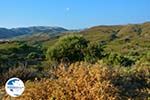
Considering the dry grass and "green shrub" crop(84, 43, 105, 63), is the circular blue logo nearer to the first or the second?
the dry grass

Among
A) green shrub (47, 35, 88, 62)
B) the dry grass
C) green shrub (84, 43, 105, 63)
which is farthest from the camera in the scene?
green shrub (84, 43, 105, 63)

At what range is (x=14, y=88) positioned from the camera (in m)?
10.2

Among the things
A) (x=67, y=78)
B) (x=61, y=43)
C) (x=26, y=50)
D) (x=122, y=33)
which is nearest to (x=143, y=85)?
(x=67, y=78)

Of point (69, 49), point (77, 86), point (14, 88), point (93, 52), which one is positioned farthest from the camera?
point (93, 52)

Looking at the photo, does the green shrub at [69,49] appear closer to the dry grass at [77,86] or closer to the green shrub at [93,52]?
the green shrub at [93,52]

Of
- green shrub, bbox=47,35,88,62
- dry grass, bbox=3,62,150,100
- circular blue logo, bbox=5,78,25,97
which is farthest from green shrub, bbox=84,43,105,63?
circular blue logo, bbox=5,78,25,97

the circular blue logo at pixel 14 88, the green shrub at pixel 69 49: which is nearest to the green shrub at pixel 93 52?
the green shrub at pixel 69 49

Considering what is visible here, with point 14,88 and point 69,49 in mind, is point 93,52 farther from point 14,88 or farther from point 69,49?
point 14,88

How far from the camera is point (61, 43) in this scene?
133 feet

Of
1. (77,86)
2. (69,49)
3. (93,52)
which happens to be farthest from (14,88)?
(93,52)

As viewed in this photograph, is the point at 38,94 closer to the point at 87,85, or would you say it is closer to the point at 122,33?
the point at 87,85

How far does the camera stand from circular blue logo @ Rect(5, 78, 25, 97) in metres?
10.1

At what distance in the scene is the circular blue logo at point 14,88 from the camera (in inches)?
399

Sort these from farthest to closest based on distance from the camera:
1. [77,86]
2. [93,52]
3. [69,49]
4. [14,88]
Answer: [93,52] < [69,49] < [77,86] < [14,88]
